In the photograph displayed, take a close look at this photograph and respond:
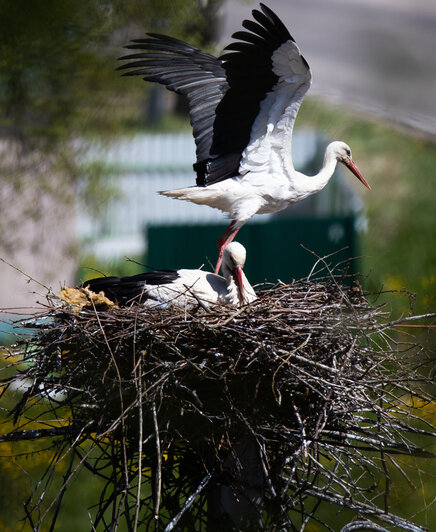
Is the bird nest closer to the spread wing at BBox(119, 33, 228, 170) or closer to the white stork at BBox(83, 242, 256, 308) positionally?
the white stork at BBox(83, 242, 256, 308)

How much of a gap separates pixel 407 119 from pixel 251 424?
930mm

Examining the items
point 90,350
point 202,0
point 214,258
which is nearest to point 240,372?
point 90,350

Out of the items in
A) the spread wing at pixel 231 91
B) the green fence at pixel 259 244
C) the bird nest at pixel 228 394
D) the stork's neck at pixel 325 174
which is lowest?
the green fence at pixel 259 244

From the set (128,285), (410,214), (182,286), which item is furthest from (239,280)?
(410,214)

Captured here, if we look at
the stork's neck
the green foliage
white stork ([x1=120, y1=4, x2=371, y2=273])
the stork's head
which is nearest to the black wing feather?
white stork ([x1=120, y1=4, x2=371, y2=273])

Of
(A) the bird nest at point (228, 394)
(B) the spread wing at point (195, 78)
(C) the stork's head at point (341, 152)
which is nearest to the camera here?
(A) the bird nest at point (228, 394)

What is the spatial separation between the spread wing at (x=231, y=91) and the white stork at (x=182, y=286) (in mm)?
597

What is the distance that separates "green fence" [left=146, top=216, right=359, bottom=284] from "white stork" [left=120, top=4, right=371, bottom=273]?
3385 mm

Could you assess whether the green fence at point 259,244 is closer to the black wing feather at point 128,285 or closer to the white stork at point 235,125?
the white stork at point 235,125

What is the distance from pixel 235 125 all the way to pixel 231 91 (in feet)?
0.41

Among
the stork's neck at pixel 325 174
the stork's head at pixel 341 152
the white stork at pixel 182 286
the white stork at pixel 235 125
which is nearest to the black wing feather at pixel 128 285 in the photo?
the white stork at pixel 182 286

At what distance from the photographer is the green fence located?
6.23 metres

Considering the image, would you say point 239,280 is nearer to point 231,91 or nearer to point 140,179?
point 231,91

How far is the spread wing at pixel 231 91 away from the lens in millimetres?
2539
